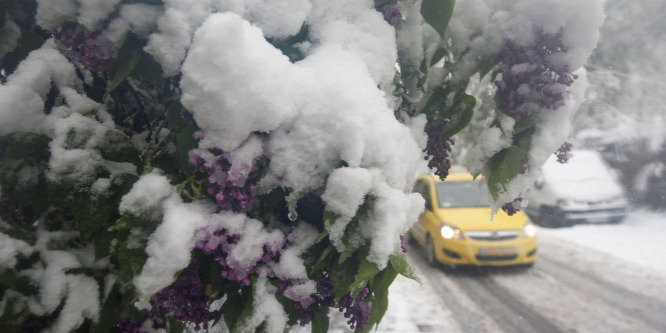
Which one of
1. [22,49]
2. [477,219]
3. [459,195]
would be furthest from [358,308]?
[459,195]

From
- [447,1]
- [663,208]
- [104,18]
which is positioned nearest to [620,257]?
[663,208]

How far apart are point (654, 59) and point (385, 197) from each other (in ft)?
50.7

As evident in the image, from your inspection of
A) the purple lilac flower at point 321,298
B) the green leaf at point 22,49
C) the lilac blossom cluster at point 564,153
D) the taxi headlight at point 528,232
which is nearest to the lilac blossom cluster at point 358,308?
the purple lilac flower at point 321,298

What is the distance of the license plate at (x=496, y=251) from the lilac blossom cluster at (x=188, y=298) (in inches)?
256

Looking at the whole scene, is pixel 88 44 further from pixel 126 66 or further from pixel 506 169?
pixel 506 169

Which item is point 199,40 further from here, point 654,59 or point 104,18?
point 654,59

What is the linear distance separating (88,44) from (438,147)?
1.06 meters

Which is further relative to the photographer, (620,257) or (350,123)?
(620,257)

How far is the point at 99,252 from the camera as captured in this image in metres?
1.06

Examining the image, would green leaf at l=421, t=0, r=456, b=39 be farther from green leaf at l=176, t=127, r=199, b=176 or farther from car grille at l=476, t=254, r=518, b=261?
car grille at l=476, t=254, r=518, b=261

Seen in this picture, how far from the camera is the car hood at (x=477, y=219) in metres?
7.11

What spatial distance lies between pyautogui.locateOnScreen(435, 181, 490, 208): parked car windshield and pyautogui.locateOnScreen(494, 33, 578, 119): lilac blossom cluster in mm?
6980

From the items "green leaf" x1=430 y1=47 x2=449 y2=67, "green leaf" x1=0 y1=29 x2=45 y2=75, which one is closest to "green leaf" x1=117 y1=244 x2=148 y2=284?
"green leaf" x1=0 y1=29 x2=45 y2=75

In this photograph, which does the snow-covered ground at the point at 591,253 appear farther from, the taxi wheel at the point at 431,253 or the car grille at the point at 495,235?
the car grille at the point at 495,235
